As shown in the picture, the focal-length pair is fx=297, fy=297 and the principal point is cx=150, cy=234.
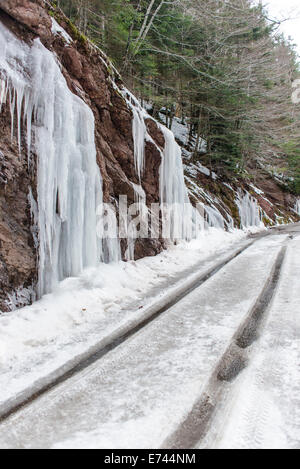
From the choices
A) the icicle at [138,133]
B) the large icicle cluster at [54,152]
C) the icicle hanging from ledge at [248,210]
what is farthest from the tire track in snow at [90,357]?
the icicle hanging from ledge at [248,210]

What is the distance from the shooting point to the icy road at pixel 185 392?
5.31 feet

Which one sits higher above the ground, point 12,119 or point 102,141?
point 102,141

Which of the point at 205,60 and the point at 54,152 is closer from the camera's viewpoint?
the point at 54,152

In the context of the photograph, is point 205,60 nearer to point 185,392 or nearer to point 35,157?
point 35,157

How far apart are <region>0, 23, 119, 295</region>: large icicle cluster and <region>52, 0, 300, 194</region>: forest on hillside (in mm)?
5490

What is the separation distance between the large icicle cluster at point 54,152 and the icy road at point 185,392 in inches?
64.3

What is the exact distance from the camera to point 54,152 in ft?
12.6

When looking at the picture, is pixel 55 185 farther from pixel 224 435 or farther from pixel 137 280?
pixel 224 435

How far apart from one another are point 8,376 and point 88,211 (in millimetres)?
2636

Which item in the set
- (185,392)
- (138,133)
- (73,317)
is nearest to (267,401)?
(185,392)

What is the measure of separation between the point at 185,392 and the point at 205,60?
11.5 meters

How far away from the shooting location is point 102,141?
219 inches

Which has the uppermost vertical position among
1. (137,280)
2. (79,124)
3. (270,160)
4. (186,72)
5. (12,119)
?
(186,72)

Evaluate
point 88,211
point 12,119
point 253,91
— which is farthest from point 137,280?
point 253,91
